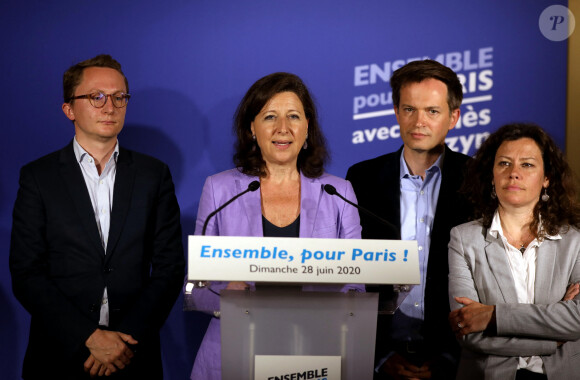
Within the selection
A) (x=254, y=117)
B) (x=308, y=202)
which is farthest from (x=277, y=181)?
(x=254, y=117)

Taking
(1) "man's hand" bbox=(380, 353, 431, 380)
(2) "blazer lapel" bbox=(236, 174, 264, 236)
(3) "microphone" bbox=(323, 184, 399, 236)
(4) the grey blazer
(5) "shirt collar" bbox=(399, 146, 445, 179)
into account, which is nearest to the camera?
(3) "microphone" bbox=(323, 184, 399, 236)

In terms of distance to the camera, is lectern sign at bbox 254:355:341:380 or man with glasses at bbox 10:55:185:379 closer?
lectern sign at bbox 254:355:341:380

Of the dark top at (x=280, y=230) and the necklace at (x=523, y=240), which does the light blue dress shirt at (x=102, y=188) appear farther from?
the necklace at (x=523, y=240)

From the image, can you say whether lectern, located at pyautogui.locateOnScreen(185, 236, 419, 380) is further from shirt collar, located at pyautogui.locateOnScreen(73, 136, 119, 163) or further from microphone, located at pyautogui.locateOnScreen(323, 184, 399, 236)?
shirt collar, located at pyautogui.locateOnScreen(73, 136, 119, 163)

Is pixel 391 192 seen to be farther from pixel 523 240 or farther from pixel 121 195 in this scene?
pixel 121 195

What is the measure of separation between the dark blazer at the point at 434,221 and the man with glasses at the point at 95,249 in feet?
3.03

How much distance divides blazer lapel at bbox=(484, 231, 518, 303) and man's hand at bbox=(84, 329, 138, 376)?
4.94ft

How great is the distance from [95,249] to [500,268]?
170cm

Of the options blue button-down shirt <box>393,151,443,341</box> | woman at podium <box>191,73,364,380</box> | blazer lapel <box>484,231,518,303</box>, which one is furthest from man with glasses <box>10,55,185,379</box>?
blazer lapel <box>484,231,518,303</box>

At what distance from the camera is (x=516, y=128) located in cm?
291

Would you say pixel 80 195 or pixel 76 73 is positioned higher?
pixel 76 73

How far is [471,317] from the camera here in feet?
8.29

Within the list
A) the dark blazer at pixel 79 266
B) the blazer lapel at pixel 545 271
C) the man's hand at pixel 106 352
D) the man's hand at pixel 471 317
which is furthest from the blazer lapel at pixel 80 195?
the blazer lapel at pixel 545 271

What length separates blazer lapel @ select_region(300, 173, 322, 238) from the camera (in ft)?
8.96
